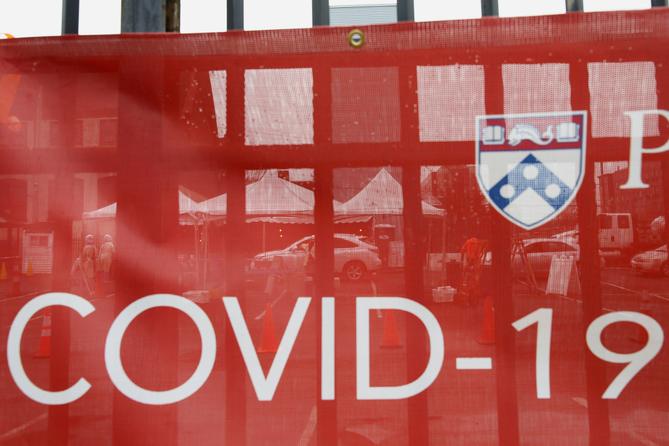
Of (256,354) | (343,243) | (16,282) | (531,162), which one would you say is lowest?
(256,354)

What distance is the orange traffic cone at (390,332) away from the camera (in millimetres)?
1866

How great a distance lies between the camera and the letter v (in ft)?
6.34

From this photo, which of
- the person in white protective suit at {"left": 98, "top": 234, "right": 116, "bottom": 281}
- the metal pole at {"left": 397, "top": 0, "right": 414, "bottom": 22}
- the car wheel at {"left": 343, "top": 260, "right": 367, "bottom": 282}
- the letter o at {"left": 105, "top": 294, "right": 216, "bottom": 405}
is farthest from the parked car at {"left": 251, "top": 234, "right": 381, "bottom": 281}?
the metal pole at {"left": 397, "top": 0, "right": 414, "bottom": 22}

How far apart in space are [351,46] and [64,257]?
1334 millimetres

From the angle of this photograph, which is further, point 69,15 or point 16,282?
point 69,15

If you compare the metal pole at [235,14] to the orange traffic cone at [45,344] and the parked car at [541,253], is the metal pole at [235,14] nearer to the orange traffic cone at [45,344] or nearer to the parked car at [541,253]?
the orange traffic cone at [45,344]

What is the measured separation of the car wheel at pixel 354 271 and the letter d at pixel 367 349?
9 centimetres

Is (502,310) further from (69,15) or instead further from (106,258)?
(69,15)

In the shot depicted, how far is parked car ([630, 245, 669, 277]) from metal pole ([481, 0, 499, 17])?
2.77 meters

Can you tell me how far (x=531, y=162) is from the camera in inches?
74.7

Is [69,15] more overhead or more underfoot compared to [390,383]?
more overhead

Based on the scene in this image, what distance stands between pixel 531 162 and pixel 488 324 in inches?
23.7

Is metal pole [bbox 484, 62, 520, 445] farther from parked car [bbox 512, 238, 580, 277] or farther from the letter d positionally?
the letter d

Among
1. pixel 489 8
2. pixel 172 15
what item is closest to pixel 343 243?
pixel 489 8
